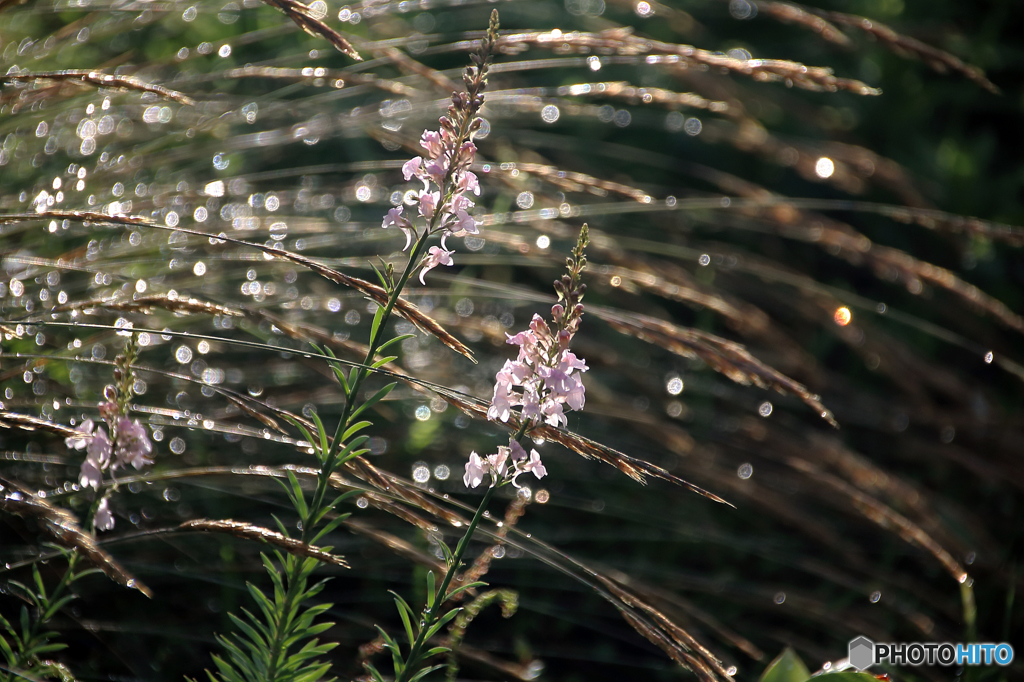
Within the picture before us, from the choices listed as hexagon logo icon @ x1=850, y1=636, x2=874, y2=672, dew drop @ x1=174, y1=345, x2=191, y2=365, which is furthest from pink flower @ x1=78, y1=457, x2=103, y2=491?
hexagon logo icon @ x1=850, y1=636, x2=874, y2=672

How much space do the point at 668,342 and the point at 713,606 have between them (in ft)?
3.16

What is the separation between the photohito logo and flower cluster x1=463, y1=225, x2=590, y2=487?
3.51 feet

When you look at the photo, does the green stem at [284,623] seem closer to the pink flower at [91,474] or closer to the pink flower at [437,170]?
the pink flower at [91,474]

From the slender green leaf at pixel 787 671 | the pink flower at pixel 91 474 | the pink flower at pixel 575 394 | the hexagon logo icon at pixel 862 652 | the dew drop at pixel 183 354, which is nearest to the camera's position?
the pink flower at pixel 575 394

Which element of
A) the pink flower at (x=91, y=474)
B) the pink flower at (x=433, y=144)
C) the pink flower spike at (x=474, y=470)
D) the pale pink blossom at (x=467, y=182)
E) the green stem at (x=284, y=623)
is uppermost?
the pink flower at (x=433, y=144)

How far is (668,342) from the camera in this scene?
1260 millimetres

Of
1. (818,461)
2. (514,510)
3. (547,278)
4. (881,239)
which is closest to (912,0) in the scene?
(881,239)

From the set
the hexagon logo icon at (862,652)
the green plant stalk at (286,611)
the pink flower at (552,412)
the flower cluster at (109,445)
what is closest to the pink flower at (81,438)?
the flower cluster at (109,445)

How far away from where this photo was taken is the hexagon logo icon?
5.06ft

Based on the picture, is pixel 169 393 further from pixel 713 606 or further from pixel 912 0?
pixel 912 0

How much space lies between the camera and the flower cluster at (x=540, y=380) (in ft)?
2.95

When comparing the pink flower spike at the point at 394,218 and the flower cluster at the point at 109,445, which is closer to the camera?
the pink flower spike at the point at 394,218

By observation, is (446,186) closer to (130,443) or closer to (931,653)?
(130,443)

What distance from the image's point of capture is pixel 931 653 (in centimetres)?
172
